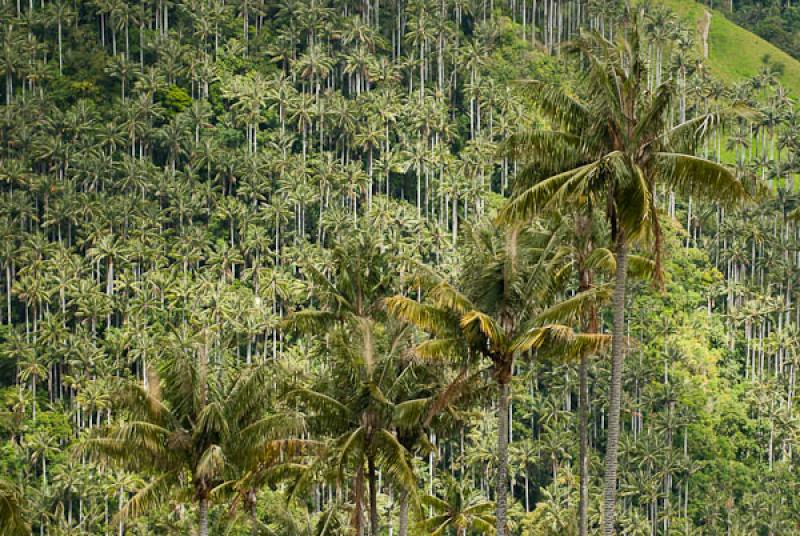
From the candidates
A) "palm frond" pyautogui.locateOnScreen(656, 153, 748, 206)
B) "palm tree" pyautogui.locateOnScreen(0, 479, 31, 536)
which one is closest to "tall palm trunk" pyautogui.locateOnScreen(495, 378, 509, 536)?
"palm frond" pyautogui.locateOnScreen(656, 153, 748, 206)

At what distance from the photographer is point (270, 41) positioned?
17125 cm

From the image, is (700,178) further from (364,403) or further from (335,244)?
(335,244)

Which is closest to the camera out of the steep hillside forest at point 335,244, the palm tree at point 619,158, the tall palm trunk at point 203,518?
the palm tree at point 619,158

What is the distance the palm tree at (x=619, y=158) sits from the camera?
35.6 metres

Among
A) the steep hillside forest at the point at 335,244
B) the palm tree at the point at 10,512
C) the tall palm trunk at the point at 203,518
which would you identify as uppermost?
the palm tree at the point at 10,512

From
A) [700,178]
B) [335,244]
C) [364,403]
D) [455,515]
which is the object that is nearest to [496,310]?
[364,403]

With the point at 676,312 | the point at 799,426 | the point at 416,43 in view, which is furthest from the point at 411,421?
the point at 416,43

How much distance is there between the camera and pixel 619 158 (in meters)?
35.3

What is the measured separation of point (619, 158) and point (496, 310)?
7315 mm

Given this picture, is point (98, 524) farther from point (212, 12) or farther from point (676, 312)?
point (212, 12)

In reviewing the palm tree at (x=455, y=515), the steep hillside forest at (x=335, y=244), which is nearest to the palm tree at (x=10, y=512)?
the palm tree at (x=455, y=515)

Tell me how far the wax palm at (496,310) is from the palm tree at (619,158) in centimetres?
342

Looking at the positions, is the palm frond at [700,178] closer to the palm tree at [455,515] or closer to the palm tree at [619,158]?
the palm tree at [619,158]

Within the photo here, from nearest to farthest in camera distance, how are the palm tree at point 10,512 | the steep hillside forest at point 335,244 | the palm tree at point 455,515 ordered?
the palm tree at point 10,512, the palm tree at point 455,515, the steep hillside forest at point 335,244
